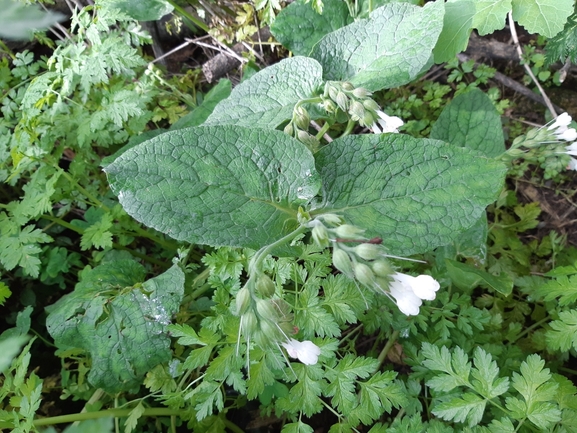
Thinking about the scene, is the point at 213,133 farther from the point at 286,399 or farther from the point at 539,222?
the point at 539,222

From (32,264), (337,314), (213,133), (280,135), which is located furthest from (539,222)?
(32,264)

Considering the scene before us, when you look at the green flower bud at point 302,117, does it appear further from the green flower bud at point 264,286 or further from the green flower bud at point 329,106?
the green flower bud at point 264,286

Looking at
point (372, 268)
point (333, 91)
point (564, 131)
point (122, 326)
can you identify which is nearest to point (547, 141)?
point (564, 131)

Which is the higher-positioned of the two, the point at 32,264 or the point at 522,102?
the point at 32,264

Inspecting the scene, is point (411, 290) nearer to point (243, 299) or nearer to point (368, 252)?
point (368, 252)

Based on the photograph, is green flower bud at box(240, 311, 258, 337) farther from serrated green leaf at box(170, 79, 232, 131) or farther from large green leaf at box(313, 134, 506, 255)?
serrated green leaf at box(170, 79, 232, 131)

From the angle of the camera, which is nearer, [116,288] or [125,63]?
[116,288]

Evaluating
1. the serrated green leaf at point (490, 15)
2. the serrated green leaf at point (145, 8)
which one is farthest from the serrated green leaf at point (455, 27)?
the serrated green leaf at point (145, 8)
